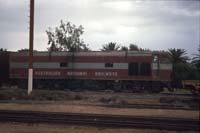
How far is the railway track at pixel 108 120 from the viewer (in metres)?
13.6

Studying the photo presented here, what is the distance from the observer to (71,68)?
33031 millimetres

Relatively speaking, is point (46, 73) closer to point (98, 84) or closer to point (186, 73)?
point (98, 84)

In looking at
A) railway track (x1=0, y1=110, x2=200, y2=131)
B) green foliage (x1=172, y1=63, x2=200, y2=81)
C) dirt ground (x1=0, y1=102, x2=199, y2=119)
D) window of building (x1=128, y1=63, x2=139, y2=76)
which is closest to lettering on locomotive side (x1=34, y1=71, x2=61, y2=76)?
window of building (x1=128, y1=63, x2=139, y2=76)

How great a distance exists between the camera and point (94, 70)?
105 feet

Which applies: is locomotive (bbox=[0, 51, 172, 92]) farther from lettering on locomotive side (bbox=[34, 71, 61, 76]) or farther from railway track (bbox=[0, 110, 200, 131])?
railway track (bbox=[0, 110, 200, 131])

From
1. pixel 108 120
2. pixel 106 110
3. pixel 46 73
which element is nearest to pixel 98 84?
pixel 46 73

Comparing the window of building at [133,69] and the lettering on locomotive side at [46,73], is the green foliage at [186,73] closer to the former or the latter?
the window of building at [133,69]

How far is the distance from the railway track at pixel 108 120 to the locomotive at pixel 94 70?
14.9m

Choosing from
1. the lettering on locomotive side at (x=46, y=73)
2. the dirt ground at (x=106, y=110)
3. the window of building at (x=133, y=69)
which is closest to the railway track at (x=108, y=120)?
the dirt ground at (x=106, y=110)

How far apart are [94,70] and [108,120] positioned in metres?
17.4

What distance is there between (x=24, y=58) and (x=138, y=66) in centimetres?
1209

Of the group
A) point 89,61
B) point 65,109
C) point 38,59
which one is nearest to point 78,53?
point 89,61

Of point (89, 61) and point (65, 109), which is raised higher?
point (89, 61)

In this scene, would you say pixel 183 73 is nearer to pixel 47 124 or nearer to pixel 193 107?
pixel 193 107
